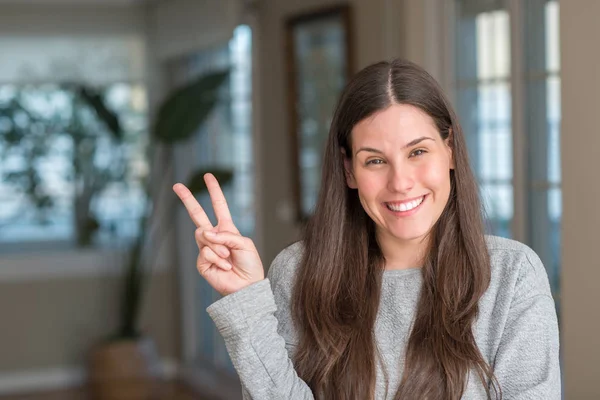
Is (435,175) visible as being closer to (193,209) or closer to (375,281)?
(375,281)

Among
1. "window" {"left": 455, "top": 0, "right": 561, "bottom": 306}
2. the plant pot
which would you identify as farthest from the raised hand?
the plant pot

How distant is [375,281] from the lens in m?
1.67

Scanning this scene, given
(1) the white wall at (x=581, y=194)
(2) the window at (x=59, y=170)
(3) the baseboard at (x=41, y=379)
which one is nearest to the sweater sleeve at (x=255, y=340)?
(1) the white wall at (x=581, y=194)

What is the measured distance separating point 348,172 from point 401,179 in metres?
0.18

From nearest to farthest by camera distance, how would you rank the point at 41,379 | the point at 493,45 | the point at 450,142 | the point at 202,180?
the point at 450,142
the point at 493,45
the point at 202,180
the point at 41,379

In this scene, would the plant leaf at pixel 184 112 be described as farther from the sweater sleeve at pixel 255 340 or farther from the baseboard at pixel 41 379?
the sweater sleeve at pixel 255 340

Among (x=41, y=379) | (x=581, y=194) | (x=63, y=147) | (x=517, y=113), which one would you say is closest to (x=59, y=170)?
(x=63, y=147)

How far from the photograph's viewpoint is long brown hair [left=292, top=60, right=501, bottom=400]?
1.53m

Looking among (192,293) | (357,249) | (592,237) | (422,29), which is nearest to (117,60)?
(192,293)

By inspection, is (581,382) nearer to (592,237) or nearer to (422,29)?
(592,237)

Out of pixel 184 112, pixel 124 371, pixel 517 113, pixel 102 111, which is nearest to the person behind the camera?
pixel 517 113

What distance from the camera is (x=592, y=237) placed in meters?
2.67

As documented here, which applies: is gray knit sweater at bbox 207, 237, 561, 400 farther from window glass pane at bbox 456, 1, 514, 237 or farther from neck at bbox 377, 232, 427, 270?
window glass pane at bbox 456, 1, 514, 237

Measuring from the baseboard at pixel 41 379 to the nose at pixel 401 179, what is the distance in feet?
16.7
